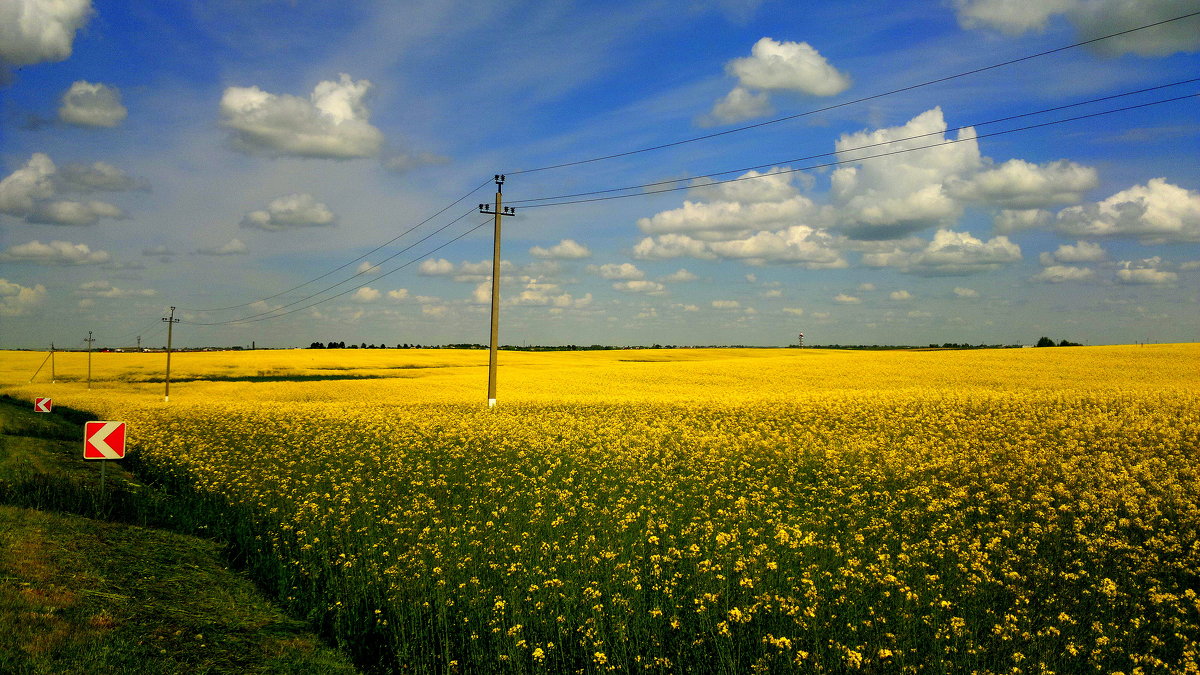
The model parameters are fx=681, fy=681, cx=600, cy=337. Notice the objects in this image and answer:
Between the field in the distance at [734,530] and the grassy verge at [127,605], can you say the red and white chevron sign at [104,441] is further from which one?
the field in the distance at [734,530]

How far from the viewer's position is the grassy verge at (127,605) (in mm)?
7059

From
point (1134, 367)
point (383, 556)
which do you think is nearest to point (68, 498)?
point (383, 556)

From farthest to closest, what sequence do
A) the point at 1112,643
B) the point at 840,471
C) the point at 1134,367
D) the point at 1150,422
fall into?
the point at 1134,367 < the point at 1150,422 < the point at 840,471 < the point at 1112,643

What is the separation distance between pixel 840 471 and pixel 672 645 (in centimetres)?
836

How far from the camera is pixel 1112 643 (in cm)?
661

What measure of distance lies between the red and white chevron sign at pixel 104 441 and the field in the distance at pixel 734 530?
61.7 inches

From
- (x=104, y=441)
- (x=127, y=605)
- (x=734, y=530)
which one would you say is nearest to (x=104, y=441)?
(x=104, y=441)

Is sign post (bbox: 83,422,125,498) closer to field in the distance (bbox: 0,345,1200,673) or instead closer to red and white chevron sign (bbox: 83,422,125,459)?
red and white chevron sign (bbox: 83,422,125,459)

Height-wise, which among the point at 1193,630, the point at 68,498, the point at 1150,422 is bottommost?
the point at 68,498

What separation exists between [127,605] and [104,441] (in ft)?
27.6

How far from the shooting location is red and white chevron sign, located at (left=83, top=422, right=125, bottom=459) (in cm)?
1486

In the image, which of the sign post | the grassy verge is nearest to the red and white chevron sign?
the sign post

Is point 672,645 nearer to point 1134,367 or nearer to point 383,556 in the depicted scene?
point 383,556

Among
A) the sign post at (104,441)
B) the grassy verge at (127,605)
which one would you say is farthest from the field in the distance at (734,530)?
the sign post at (104,441)
